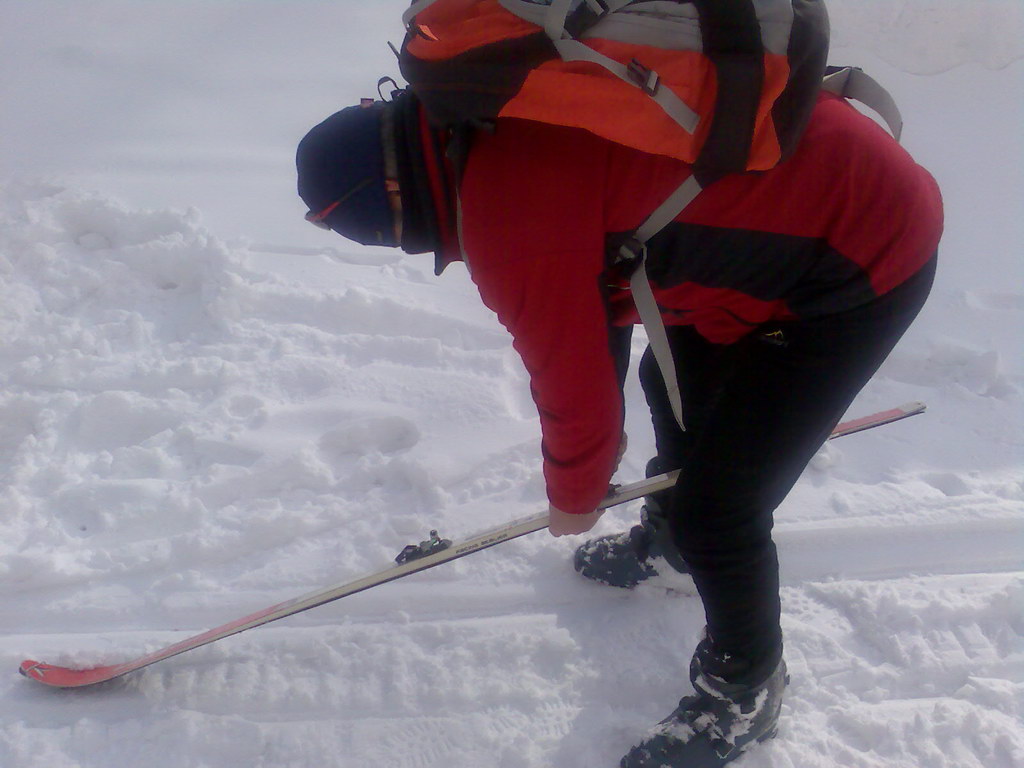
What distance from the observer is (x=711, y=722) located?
1.73m

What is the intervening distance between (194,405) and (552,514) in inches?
69.1

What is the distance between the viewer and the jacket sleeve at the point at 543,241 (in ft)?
3.59

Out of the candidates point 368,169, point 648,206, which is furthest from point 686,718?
point 368,169

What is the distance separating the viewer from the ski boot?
2.20 metres

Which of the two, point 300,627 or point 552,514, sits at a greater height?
point 552,514

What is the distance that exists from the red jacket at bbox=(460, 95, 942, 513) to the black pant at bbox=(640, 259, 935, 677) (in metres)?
0.07

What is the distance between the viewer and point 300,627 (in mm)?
2115

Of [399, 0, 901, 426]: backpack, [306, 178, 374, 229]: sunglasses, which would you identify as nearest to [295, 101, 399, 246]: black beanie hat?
[306, 178, 374, 229]: sunglasses

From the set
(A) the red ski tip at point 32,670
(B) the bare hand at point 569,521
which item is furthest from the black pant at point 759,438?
(A) the red ski tip at point 32,670

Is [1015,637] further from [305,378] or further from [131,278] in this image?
[131,278]

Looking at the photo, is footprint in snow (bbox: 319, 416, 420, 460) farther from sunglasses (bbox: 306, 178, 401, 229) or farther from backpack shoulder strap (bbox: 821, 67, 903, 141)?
backpack shoulder strap (bbox: 821, 67, 903, 141)

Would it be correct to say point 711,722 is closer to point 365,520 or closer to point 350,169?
point 365,520

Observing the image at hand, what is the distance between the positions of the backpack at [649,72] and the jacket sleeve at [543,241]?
67 millimetres

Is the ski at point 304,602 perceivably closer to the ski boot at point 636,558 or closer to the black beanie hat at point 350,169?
the ski boot at point 636,558
